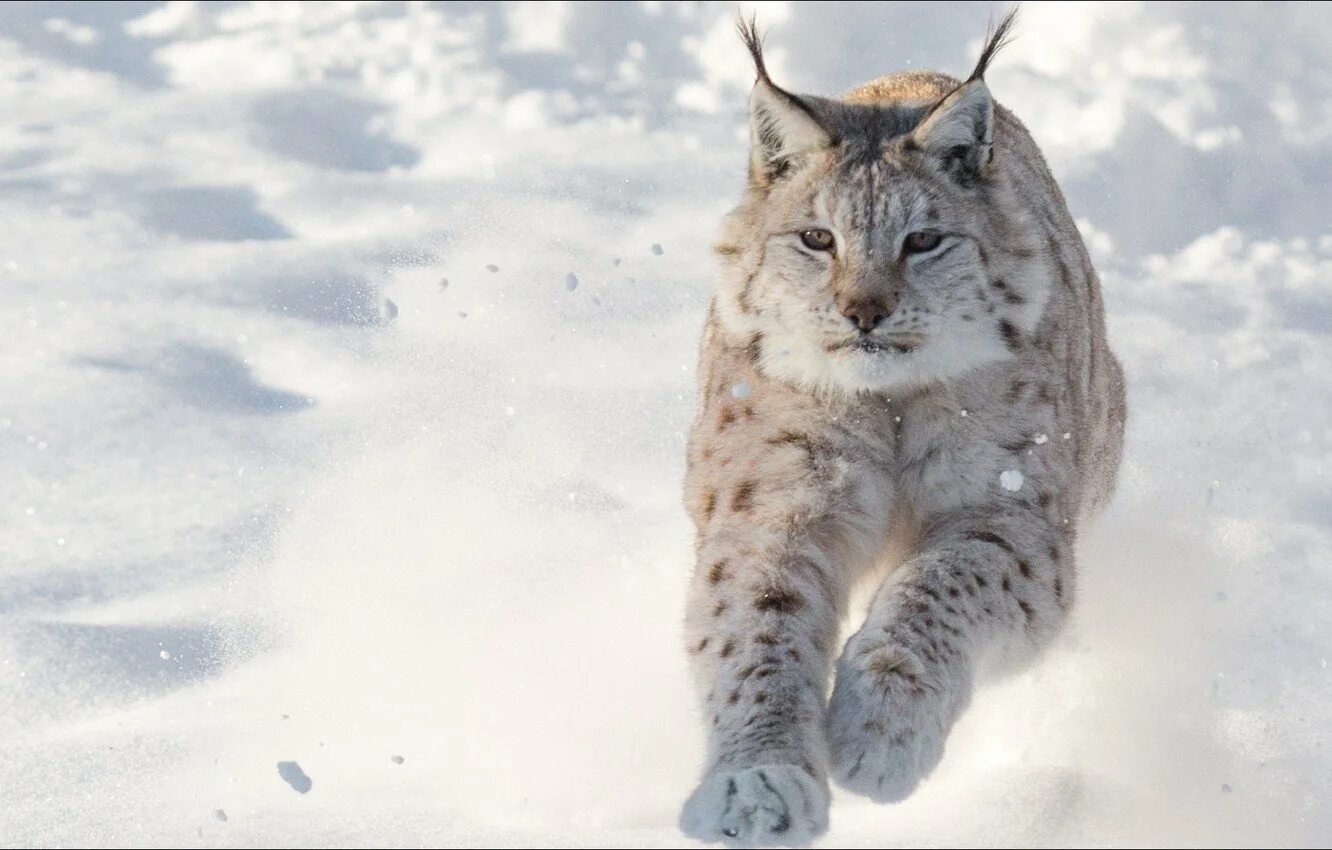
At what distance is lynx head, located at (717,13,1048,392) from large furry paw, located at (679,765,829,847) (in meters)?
1.13

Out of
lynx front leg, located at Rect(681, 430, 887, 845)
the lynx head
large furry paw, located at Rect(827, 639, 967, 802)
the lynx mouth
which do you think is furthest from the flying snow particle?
the lynx mouth

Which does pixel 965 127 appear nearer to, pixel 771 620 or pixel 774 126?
pixel 774 126

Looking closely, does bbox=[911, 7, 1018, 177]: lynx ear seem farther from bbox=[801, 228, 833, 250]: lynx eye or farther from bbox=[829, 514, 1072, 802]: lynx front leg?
bbox=[829, 514, 1072, 802]: lynx front leg

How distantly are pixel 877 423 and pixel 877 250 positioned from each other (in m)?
0.49

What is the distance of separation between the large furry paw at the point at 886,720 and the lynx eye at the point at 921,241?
1.06 meters

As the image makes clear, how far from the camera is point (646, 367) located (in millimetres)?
7980

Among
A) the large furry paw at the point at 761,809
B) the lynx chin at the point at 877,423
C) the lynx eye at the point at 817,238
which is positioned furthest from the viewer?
the lynx eye at the point at 817,238

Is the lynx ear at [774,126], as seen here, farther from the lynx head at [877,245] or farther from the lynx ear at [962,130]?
the lynx ear at [962,130]

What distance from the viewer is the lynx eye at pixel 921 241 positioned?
423 centimetres

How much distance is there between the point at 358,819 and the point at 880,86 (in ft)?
10.7

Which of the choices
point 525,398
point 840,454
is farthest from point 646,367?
point 840,454

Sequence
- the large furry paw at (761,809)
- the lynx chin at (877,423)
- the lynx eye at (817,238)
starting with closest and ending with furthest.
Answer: the large furry paw at (761,809) < the lynx chin at (877,423) < the lynx eye at (817,238)

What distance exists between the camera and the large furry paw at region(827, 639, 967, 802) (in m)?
3.67

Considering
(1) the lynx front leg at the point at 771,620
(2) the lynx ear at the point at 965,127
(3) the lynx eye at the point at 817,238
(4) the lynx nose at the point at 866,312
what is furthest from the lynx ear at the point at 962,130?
(1) the lynx front leg at the point at 771,620
